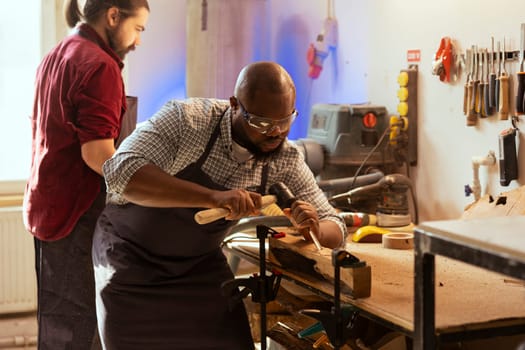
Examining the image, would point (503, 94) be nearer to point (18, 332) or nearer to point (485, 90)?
point (485, 90)

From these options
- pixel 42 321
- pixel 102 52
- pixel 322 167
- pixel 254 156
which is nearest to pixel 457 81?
pixel 322 167

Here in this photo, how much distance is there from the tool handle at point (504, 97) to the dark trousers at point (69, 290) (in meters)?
1.53

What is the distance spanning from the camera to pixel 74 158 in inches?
104

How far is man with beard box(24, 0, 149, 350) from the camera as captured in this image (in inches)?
100

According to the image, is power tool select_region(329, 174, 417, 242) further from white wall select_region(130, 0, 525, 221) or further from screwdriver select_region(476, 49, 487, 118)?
screwdriver select_region(476, 49, 487, 118)

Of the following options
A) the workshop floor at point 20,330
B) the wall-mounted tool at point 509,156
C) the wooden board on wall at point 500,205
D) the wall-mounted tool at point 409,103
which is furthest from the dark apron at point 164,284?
the workshop floor at point 20,330

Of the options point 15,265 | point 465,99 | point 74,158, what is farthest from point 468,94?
point 15,265

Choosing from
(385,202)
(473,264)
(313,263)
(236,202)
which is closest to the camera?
(473,264)

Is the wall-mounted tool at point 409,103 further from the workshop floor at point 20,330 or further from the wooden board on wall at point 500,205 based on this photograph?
the workshop floor at point 20,330

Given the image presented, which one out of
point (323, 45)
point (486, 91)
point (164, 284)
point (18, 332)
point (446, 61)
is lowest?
point (18, 332)

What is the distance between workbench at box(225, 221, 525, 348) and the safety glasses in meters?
0.43

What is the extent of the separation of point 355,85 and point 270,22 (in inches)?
31.6

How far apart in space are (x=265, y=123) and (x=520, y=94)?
1124 millimetres

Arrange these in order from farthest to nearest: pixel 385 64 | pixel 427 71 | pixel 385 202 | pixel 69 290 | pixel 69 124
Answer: pixel 385 64 → pixel 427 71 → pixel 385 202 → pixel 69 290 → pixel 69 124
